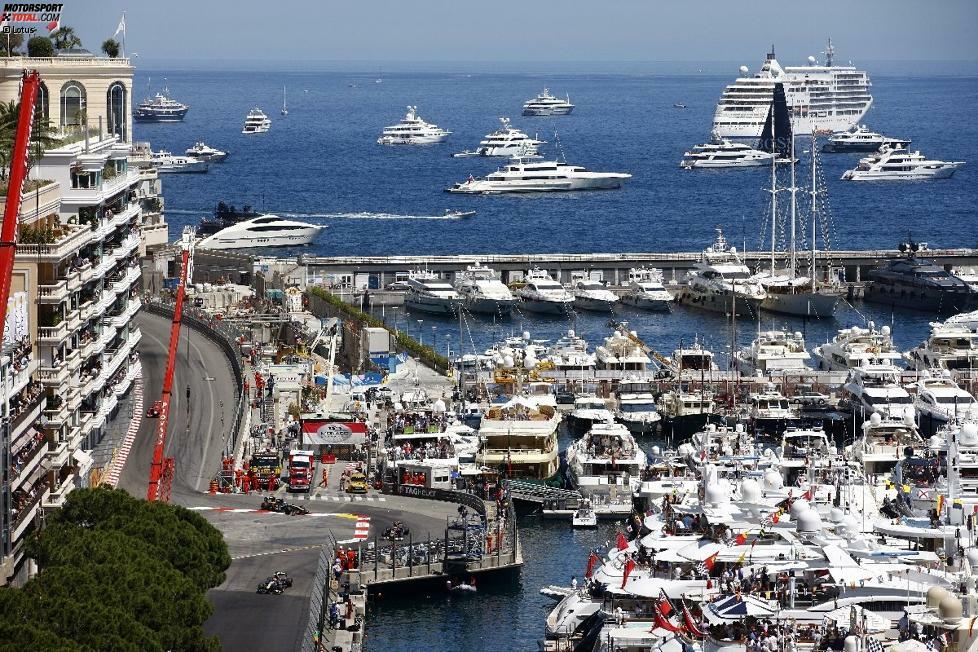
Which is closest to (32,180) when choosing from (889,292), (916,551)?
(916,551)

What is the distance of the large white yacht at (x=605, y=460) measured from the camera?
202 feet

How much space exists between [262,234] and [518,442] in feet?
Answer: 250

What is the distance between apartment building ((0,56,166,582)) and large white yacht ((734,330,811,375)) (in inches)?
1065

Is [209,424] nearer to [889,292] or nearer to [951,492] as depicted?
[951,492]

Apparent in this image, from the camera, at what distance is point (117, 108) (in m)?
70.1

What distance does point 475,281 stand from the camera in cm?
10919

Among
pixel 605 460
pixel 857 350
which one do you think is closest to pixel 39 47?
pixel 605 460

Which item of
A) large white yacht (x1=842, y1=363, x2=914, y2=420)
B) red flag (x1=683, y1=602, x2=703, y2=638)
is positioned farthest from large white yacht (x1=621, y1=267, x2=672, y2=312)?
red flag (x1=683, y1=602, x2=703, y2=638)

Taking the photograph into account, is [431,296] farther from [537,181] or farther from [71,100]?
[537,181]

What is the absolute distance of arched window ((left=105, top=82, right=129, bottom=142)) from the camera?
68.3 m

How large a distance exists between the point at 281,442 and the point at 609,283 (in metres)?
53.3

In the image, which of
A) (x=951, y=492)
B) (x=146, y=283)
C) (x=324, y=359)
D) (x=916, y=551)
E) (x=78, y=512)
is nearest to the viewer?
(x=78, y=512)

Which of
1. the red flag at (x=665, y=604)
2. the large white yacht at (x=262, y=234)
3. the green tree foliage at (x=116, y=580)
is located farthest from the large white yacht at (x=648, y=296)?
the green tree foliage at (x=116, y=580)

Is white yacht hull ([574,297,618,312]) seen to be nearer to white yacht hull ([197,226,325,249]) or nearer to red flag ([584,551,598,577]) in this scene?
white yacht hull ([197,226,325,249])
